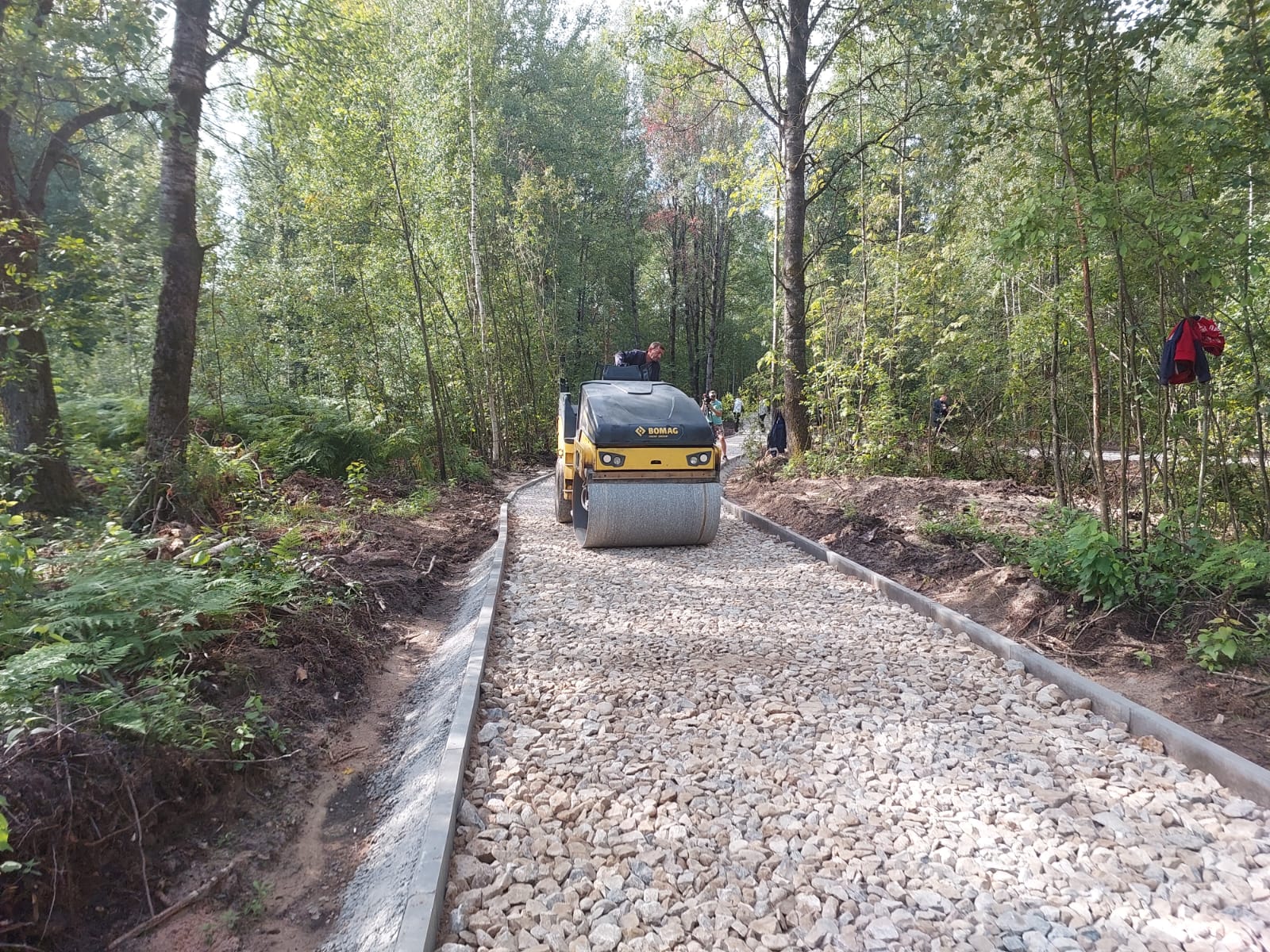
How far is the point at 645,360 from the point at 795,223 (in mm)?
4888

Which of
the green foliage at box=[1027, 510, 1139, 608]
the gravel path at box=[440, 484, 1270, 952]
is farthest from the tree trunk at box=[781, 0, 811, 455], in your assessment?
the gravel path at box=[440, 484, 1270, 952]

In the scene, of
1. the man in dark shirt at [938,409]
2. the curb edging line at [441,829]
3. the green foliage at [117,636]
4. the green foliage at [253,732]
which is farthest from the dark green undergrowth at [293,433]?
the man in dark shirt at [938,409]

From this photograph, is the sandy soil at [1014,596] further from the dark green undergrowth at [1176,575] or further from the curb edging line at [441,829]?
the curb edging line at [441,829]

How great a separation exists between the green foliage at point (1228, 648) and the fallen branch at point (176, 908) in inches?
206

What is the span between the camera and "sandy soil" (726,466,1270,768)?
149 inches

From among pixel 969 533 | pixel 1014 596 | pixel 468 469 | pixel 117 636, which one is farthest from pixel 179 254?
pixel 468 469

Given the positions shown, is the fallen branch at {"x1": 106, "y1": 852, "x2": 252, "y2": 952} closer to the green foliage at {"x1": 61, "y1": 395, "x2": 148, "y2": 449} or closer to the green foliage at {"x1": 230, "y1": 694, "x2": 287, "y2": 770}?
the green foliage at {"x1": 230, "y1": 694, "x2": 287, "y2": 770}

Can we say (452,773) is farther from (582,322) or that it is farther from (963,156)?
(582,322)

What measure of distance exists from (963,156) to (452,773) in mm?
5971

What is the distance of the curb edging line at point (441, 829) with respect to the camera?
7.25 ft

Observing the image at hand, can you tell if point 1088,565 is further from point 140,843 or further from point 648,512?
point 140,843

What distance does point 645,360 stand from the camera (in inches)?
395

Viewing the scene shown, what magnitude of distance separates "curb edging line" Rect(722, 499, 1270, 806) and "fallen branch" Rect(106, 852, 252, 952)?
14.3ft

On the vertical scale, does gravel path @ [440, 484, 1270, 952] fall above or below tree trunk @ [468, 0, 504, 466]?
below
